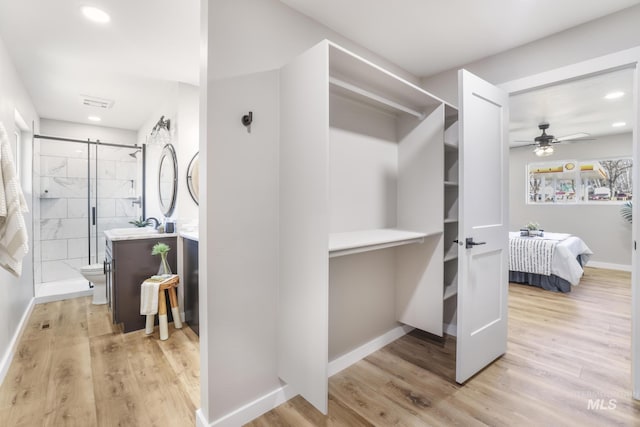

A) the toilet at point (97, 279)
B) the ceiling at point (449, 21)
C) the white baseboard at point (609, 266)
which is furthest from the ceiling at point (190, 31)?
the white baseboard at point (609, 266)

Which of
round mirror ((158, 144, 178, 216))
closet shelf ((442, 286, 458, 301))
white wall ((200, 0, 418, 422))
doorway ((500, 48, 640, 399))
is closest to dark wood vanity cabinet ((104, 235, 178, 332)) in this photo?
round mirror ((158, 144, 178, 216))

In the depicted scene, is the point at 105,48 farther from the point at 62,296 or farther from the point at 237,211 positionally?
the point at 62,296

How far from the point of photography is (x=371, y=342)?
8.06 feet

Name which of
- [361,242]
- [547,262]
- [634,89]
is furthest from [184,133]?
[547,262]

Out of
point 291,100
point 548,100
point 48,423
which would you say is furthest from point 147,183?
point 548,100

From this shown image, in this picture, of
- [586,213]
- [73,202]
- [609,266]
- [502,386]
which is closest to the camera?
[502,386]

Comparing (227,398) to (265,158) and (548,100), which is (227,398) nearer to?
(265,158)

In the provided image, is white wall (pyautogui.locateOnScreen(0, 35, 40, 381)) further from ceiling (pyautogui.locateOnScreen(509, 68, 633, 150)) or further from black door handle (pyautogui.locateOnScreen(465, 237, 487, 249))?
ceiling (pyautogui.locateOnScreen(509, 68, 633, 150))

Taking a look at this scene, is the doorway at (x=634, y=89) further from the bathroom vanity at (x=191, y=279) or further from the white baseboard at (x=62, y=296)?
the white baseboard at (x=62, y=296)

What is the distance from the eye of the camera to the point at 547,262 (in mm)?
4152

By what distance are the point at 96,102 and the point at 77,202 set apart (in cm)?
167

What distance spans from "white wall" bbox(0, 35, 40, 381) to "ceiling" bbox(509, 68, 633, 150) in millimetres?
4169

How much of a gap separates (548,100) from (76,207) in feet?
21.7

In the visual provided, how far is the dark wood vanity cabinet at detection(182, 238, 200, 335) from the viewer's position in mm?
2756
